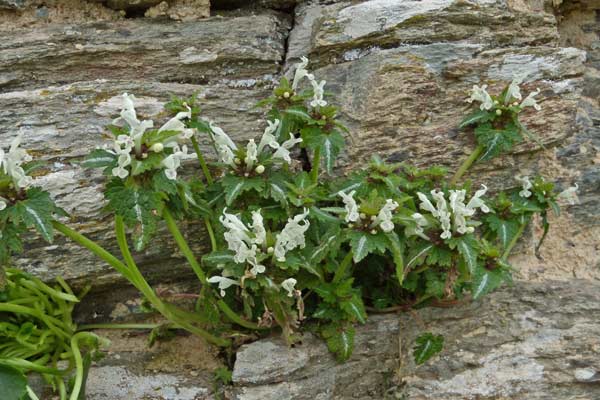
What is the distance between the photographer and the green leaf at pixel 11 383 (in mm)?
2457

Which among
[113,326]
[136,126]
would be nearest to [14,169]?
[136,126]

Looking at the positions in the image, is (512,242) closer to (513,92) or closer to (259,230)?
(513,92)

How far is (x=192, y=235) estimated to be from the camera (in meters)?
3.18

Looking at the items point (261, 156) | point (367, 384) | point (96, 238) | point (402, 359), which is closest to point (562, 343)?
point (402, 359)

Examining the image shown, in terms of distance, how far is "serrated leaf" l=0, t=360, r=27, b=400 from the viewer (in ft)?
Result: 8.06

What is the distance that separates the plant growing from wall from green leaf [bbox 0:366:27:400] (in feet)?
1.81

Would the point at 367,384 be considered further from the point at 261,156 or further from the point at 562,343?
the point at 261,156

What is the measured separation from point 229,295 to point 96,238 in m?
0.72

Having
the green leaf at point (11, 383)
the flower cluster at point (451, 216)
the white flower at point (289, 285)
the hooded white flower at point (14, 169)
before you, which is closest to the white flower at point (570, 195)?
the flower cluster at point (451, 216)

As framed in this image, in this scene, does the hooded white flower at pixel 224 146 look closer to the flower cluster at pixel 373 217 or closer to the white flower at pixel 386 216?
the flower cluster at pixel 373 217

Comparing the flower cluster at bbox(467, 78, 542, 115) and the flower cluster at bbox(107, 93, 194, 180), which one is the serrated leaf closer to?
the flower cluster at bbox(107, 93, 194, 180)

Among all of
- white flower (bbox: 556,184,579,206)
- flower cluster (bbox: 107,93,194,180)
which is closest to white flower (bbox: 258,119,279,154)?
flower cluster (bbox: 107,93,194,180)

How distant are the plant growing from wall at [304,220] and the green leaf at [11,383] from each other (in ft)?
1.81

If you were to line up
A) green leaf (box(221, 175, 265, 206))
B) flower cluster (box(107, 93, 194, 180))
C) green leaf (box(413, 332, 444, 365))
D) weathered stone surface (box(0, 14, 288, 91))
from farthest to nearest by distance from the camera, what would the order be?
weathered stone surface (box(0, 14, 288, 91))
green leaf (box(413, 332, 444, 365))
green leaf (box(221, 175, 265, 206))
flower cluster (box(107, 93, 194, 180))
